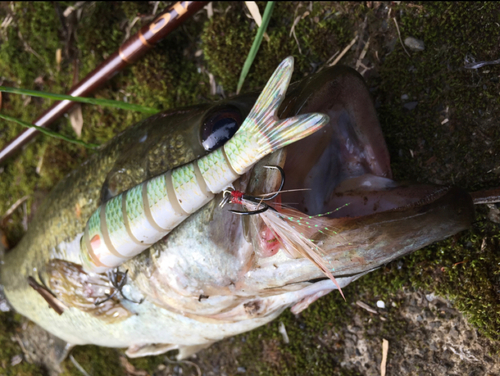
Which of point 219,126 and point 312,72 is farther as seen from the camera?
point 312,72

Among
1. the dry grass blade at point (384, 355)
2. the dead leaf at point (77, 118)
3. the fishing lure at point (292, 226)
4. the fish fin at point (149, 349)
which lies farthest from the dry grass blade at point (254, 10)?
the fish fin at point (149, 349)

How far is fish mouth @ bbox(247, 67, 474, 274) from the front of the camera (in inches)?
45.6

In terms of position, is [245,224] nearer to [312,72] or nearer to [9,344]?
[312,72]

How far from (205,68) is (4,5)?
209 centimetres

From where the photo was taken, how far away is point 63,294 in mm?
2125

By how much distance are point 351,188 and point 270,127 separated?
45 cm

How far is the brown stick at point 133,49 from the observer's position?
222 cm

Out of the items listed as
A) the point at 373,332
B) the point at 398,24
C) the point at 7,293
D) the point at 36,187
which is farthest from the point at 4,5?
the point at 373,332

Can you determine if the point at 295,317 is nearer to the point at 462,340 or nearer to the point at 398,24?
the point at 462,340

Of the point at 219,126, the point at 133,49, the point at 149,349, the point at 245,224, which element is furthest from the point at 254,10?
the point at 149,349

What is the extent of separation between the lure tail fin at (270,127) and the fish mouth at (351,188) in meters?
0.09

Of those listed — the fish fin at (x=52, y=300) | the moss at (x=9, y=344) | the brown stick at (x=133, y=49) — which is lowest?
the moss at (x=9, y=344)

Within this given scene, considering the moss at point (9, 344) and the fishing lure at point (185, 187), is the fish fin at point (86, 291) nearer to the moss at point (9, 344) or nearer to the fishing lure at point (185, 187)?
the fishing lure at point (185, 187)

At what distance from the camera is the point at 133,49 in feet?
7.82
